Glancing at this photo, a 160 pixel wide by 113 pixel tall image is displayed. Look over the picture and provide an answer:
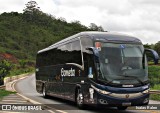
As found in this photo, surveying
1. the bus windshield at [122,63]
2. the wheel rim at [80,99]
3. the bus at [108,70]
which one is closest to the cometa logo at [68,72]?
the bus at [108,70]

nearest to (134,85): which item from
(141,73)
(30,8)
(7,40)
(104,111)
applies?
(141,73)

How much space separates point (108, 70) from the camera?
14.5m

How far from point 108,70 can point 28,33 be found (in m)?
127

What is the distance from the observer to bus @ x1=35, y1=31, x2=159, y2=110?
46.7 feet

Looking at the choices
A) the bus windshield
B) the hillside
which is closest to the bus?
the bus windshield

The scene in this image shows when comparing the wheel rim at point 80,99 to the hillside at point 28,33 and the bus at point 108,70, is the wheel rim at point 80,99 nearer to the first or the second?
the bus at point 108,70

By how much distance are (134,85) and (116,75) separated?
77 centimetres

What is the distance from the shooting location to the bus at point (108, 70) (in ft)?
46.7

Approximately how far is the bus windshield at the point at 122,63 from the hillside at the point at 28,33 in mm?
90574

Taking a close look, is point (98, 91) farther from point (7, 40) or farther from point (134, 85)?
point (7, 40)

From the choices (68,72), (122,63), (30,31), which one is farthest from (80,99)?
(30,31)

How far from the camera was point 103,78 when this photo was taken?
14414 millimetres

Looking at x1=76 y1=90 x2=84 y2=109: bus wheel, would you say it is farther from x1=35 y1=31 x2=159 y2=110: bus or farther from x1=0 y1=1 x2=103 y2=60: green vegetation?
x1=0 y1=1 x2=103 y2=60: green vegetation

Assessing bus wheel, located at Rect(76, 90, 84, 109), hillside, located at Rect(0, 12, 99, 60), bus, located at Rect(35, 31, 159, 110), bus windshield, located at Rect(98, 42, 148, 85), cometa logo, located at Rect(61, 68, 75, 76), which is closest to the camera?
bus, located at Rect(35, 31, 159, 110)
